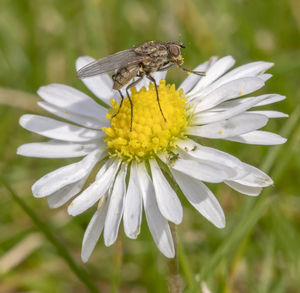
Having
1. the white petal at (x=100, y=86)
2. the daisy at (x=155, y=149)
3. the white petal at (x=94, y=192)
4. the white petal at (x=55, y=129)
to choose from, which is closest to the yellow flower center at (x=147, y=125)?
the daisy at (x=155, y=149)

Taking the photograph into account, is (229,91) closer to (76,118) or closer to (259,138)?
(259,138)

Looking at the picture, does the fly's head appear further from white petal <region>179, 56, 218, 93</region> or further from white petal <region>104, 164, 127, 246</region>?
white petal <region>104, 164, 127, 246</region>

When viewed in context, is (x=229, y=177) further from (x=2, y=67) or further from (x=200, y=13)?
(x=2, y=67)

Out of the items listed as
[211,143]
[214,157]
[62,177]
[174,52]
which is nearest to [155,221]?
[214,157]

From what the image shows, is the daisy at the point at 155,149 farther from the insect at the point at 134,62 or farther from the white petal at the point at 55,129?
the insect at the point at 134,62

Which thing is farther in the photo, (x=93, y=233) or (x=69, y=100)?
(x=69, y=100)

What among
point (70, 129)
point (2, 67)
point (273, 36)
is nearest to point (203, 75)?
point (70, 129)

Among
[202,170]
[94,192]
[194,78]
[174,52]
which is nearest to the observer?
[202,170]
